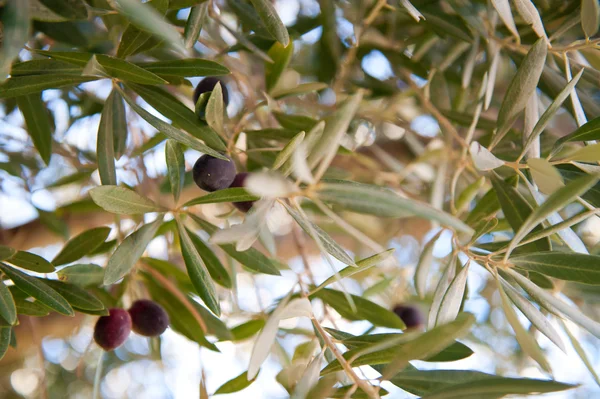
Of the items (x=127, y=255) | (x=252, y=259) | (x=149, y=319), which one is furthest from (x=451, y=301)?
(x=149, y=319)

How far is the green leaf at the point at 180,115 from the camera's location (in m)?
0.74

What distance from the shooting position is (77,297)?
0.77 metres

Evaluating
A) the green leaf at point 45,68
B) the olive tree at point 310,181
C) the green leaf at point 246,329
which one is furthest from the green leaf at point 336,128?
the green leaf at point 246,329

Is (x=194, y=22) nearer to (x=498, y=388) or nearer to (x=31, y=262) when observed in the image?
(x=31, y=262)

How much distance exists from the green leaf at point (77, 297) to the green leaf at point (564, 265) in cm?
58

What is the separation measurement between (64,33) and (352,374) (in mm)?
759

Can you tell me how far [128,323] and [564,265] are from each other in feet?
2.23

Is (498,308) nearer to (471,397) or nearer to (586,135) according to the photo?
(586,135)

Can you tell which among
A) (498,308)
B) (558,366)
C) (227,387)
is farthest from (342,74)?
(558,366)

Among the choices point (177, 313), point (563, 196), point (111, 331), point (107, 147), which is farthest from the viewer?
point (177, 313)

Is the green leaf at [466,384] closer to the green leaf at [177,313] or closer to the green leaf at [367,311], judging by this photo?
the green leaf at [367,311]

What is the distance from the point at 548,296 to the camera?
622mm

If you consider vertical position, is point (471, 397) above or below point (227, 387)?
above

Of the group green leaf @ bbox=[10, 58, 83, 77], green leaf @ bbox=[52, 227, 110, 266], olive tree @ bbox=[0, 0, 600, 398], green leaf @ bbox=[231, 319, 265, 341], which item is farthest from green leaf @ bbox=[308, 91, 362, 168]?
green leaf @ bbox=[231, 319, 265, 341]
